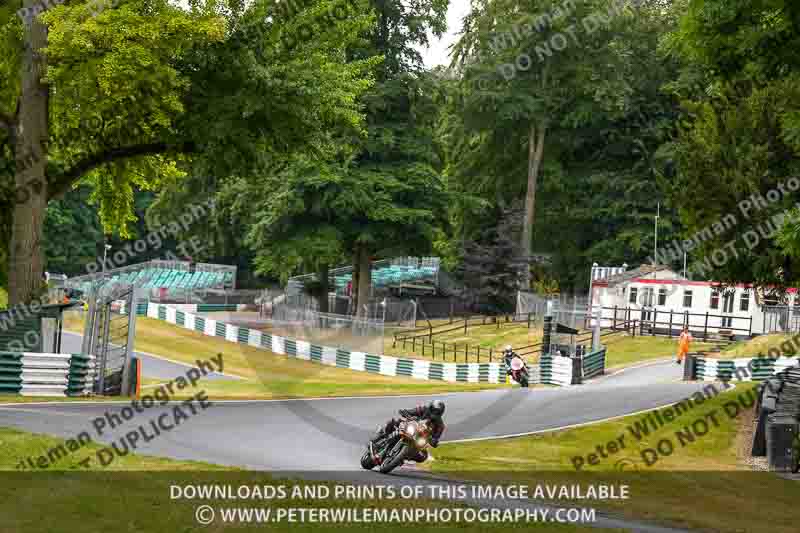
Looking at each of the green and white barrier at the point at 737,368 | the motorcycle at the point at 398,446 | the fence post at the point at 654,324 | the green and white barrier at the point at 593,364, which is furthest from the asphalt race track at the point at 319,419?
the fence post at the point at 654,324

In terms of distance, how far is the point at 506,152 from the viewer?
6644 centimetres

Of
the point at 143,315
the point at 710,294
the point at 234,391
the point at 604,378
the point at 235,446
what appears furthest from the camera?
the point at 143,315

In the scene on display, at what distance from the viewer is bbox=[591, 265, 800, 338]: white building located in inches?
1724

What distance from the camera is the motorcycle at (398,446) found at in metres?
13.8

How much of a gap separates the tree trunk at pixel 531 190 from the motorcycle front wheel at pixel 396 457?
46197mm

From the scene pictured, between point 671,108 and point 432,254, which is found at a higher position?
point 671,108

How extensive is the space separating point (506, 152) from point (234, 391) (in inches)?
1635

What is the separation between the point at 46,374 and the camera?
20469 millimetres

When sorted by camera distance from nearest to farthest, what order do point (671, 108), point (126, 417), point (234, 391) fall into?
point (126, 417)
point (234, 391)
point (671, 108)

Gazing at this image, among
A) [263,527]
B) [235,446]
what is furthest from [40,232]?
[263,527]

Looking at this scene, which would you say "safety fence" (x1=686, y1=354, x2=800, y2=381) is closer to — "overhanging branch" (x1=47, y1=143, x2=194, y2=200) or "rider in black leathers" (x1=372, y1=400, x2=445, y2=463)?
"overhanging branch" (x1=47, y1=143, x2=194, y2=200)

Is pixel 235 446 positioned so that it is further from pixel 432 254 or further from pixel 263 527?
pixel 432 254

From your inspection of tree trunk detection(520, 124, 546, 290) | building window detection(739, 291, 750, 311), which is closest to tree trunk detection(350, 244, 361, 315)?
tree trunk detection(520, 124, 546, 290)

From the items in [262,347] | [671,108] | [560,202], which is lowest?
[262,347]
